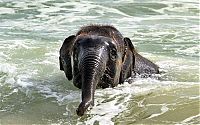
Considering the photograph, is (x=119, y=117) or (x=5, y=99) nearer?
(x=119, y=117)

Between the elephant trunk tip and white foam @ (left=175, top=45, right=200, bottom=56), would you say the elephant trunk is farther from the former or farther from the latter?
white foam @ (left=175, top=45, right=200, bottom=56)

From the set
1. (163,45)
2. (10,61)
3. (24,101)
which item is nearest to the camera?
(24,101)

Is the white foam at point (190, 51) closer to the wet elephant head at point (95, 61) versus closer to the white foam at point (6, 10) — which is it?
the wet elephant head at point (95, 61)

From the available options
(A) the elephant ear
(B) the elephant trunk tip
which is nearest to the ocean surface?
(A) the elephant ear

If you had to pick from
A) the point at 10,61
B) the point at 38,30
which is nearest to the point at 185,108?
the point at 10,61

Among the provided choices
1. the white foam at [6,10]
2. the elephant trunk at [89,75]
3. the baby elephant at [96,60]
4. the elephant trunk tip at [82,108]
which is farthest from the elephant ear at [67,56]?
the white foam at [6,10]

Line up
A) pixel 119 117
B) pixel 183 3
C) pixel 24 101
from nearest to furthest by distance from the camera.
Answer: pixel 119 117 < pixel 24 101 < pixel 183 3

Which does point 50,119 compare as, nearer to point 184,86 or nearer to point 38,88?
point 38,88

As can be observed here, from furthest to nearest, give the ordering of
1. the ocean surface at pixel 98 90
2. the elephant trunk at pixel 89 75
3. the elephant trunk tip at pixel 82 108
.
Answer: the ocean surface at pixel 98 90 < the elephant trunk at pixel 89 75 < the elephant trunk tip at pixel 82 108

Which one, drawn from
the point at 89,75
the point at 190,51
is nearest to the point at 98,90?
the point at 89,75

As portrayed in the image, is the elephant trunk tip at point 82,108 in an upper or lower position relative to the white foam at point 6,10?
lower

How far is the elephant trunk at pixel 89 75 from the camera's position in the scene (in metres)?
5.34

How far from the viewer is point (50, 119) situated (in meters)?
5.77

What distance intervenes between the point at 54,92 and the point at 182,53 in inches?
181
